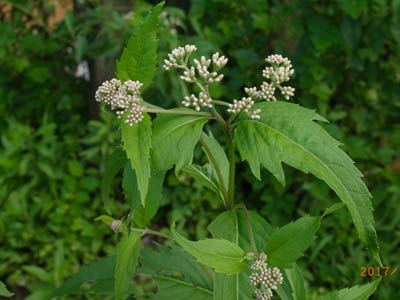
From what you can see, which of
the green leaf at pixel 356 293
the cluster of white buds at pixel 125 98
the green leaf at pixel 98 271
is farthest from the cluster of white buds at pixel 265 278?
the green leaf at pixel 98 271

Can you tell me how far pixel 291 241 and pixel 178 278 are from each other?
536 mm

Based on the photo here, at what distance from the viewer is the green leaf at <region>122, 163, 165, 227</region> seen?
1.35 metres

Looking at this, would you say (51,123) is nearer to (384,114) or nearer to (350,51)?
(350,51)

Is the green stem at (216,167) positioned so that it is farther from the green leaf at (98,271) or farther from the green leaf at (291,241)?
the green leaf at (98,271)

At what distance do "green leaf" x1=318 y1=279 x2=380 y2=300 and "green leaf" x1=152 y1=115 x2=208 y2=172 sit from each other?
0.50 metres

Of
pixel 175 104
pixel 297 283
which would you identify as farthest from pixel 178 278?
pixel 175 104

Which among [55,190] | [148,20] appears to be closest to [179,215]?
[55,190]

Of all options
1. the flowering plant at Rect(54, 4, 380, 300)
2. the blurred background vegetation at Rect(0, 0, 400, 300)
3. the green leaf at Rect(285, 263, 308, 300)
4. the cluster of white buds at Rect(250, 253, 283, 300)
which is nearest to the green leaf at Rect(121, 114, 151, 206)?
the flowering plant at Rect(54, 4, 380, 300)

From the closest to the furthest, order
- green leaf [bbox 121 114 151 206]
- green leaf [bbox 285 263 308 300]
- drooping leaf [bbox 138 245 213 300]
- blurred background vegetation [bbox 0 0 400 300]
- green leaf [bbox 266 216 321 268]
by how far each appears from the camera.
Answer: green leaf [bbox 121 114 151 206], green leaf [bbox 266 216 321 268], green leaf [bbox 285 263 308 300], drooping leaf [bbox 138 245 213 300], blurred background vegetation [bbox 0 0 400 300]

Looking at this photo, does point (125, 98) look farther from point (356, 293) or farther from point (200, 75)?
point (356, 293)

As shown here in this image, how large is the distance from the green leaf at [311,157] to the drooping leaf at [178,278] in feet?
1.82

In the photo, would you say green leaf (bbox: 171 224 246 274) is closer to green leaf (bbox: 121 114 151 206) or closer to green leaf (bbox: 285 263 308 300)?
green leaf (bbox: 121 114 151 206)

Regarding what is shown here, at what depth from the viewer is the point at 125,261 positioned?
4.87ft

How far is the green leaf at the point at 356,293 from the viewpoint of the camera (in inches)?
57.2
